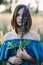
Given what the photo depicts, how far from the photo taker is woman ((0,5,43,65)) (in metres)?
1.62

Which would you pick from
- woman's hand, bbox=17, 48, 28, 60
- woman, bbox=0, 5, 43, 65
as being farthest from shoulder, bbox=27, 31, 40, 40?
woman's hand, bbox=17, 48, 28, 60

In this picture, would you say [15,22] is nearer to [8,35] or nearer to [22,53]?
[8,35]

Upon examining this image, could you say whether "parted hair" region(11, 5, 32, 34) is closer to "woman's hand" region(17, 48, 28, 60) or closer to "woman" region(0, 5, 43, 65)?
"woman" region(0, 5, 43, 65)

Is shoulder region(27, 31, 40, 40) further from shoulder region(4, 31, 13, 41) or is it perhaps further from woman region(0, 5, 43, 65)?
shoulder region(4, 31, 13, 41)

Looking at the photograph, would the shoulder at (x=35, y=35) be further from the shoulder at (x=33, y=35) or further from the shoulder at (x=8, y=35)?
the shoulder at (x=8, y=35)

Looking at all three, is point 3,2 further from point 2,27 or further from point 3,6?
point 2,27

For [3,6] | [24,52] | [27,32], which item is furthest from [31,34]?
[3,6]

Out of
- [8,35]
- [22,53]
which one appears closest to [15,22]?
[8,35]

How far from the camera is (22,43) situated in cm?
162

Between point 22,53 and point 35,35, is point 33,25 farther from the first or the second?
point 22,53

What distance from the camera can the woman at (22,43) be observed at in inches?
63.8

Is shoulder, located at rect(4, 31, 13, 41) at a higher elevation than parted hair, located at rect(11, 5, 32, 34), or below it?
below

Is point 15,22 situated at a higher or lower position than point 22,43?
higher

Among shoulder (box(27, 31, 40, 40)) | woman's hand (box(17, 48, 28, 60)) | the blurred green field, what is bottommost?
woman's hand (box(17, 48, 28, 60))
